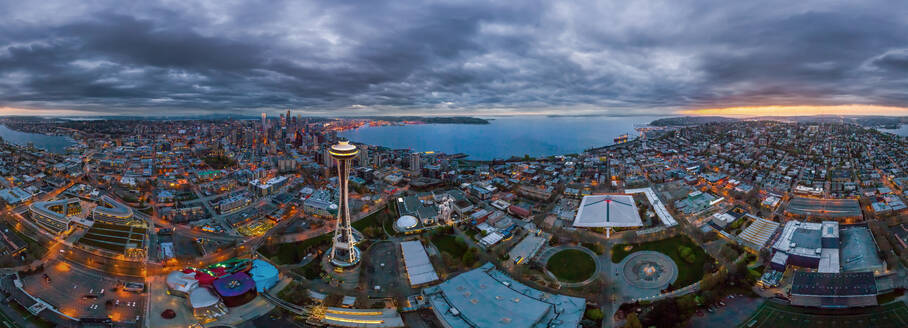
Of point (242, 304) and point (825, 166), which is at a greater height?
Result: point (825, 166)

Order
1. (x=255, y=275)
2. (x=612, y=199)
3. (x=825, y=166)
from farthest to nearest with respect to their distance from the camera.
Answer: (x=825, y=166) → (x=612, y=199) → (x=255, y=275)

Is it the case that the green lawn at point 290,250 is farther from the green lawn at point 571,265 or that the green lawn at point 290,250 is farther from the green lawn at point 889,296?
the green lawn at point 889,296

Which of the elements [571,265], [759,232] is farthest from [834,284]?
[571,265]

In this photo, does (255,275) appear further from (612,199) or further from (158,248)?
(612,199)

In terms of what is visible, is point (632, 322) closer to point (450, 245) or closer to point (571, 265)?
point (571, 265)

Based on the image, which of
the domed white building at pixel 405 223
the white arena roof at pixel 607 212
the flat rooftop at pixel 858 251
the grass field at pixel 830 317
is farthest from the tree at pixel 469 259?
the flat rooftop at pixel 858 251

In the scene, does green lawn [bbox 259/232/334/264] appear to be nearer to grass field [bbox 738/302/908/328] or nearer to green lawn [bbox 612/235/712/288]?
green lawn [bbox 612/235/712/288]

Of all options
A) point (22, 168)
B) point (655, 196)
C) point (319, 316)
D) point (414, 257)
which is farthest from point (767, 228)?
point (22, 168)
